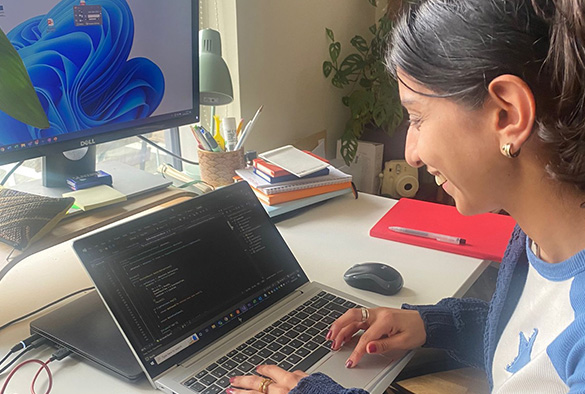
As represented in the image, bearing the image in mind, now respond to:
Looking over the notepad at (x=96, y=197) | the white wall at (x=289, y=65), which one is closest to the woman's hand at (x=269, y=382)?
the notepad at (x=96, y=197)

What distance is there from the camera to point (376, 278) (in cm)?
90

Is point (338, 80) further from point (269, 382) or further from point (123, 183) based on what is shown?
point (269, 382)

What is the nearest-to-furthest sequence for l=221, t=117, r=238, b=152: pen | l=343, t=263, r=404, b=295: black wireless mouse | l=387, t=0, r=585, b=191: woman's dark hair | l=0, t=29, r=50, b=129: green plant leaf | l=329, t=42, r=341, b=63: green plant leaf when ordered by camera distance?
l=387, t=0, r=585, b=191: woman's dark hair → l=0, t=29, r=50, b=129: green plant leaf → l=343, t=263, r=404, b=295: black wireless mouse → l=221, t=117, r=238, b=152: pen → l=329, t=42, r=341, b=63: green plant leaf

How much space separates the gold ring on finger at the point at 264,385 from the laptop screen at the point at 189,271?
0.12 metres

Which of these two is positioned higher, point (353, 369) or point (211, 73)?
point (211, 73)

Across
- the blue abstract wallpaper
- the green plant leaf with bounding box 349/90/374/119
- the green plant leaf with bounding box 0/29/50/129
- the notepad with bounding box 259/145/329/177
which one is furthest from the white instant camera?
the green plant leaf with bounding box 0/29/50/129

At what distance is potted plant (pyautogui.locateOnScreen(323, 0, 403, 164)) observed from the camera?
205 cm

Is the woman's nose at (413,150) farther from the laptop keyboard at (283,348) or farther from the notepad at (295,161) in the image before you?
the notepad at (295,161)

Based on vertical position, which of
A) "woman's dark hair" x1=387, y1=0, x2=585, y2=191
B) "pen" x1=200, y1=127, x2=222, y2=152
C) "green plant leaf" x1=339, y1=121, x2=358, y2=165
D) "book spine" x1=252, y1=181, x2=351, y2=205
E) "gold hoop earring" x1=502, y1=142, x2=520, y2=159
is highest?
"woman's dark hair" x1=387, y1=0, x2=585, y2=191

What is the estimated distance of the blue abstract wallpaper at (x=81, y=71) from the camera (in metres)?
0.84

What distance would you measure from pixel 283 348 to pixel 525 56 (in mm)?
482

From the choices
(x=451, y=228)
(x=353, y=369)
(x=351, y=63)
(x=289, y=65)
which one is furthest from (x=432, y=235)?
(x=351, y=63)

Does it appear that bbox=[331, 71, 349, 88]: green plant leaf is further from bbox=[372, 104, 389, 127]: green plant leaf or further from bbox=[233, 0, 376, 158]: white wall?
bbox=[372, 104, 389, 127]: green plant leaf

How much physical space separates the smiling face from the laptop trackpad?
24cm
